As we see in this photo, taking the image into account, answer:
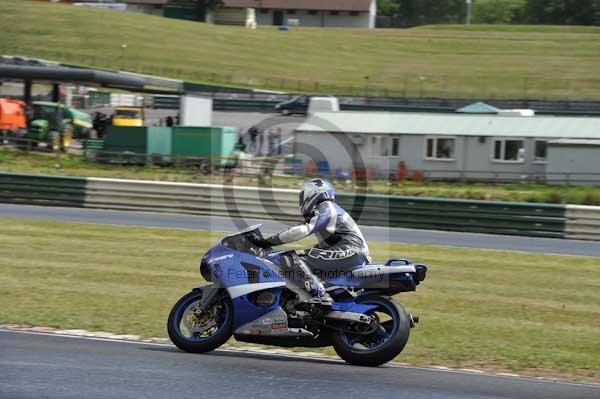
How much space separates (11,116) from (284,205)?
1904 cm

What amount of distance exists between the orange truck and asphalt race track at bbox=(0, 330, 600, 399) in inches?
1171

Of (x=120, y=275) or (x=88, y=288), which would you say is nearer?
(x=88, y=288)

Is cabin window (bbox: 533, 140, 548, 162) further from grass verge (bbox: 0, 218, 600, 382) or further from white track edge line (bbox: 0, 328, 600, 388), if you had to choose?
white track edge line (bbox: 0, 328, 600, 388)

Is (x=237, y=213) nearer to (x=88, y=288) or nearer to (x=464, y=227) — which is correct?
(x=464, y=227)

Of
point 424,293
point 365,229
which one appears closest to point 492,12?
point 365,229

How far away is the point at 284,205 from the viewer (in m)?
23.0

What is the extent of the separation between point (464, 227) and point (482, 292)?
8565mm

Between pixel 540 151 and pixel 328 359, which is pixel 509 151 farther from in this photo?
pixel 328 359

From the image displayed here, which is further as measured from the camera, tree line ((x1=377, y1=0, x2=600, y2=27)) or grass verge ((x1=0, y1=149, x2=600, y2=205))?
tree line ((x1=377, y1=0, x2=600, y2=27))

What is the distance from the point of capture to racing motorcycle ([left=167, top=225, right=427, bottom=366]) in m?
8.62

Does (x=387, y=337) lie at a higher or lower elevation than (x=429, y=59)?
Result: lower

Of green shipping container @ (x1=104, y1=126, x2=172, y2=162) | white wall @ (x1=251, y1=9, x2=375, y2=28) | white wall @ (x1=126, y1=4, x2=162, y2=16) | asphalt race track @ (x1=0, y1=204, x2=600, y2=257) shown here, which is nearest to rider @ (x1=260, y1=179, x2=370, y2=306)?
asphalt race track @ (x1=0, y1=204, x2=600, y2=257)

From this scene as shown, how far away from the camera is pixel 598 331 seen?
11.0 metres

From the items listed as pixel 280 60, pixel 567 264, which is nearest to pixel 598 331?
pixel 567 264
